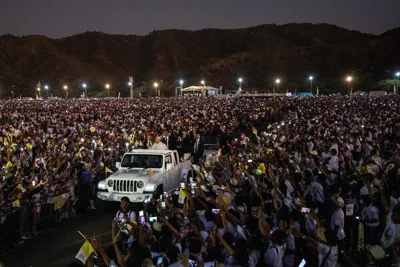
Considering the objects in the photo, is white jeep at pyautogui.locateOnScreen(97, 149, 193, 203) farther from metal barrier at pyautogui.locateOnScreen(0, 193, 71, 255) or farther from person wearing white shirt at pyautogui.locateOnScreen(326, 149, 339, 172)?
person wearing white shirt at pyautogui.locateOnScreen(326, 149, 339, 172)

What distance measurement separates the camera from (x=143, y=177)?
1080 centimetres

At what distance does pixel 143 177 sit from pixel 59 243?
254 cm

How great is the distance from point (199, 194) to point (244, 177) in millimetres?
2255

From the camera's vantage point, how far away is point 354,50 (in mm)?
143125

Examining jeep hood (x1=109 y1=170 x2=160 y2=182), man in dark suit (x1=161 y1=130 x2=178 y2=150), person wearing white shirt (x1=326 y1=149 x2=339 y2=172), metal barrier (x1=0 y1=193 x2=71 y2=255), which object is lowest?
metal barrier (x1=0 y1=193 x2=71 y2=255)

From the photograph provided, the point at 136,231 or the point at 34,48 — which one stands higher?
the point at 34,48

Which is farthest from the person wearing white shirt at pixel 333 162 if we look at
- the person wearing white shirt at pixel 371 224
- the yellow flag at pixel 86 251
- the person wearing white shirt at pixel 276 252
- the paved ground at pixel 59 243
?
the yellow flag at pixel 86 251

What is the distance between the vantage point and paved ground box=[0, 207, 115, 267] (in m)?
8.16

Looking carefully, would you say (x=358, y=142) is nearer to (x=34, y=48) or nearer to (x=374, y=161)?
(x=374, y=161)

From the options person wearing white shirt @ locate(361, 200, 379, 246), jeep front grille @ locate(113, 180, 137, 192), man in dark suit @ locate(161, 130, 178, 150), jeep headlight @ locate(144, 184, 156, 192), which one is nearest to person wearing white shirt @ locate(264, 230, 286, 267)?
person wearing white shirt @ locate(361, 200, 379, 246)

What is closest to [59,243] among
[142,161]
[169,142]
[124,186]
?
[124,186]

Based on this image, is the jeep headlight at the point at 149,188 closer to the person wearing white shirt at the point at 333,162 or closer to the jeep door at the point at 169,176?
the jeep door at the point at 169,176

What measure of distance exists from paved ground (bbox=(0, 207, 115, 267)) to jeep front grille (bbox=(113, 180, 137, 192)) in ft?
2.53

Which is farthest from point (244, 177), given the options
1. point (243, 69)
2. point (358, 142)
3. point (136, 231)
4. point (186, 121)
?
point (243, 69)
